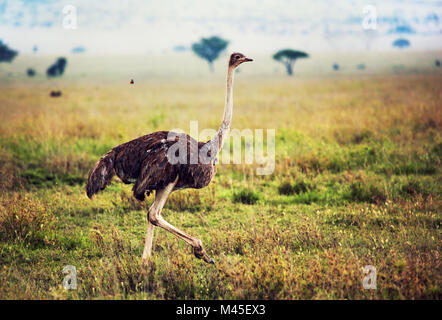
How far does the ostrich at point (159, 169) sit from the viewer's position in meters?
4.82

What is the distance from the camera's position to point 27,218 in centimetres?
602

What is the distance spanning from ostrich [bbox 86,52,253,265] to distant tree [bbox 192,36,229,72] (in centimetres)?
6099

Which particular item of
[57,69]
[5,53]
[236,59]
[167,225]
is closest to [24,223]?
[167,225]

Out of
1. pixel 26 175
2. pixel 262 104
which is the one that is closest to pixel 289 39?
pixel 262 104

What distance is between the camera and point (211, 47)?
6488 cm

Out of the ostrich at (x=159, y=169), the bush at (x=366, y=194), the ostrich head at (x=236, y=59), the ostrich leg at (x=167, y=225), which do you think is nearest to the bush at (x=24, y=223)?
the ostrich at (x=159, y=169)

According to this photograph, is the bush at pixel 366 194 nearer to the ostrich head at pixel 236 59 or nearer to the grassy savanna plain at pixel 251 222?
the grassy savanna plain at pixel 251 222

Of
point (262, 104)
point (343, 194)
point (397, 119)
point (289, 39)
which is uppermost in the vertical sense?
point (289, 39)

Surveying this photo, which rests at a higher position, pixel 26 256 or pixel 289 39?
pixel 289 39

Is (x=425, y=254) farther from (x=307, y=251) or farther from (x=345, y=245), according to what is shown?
(x=307, y=251)

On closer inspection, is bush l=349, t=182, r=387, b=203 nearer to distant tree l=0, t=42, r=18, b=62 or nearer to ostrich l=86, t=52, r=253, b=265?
ostrich l=86, t=52, r=253, b=265

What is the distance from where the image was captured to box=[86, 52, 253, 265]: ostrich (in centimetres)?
482
